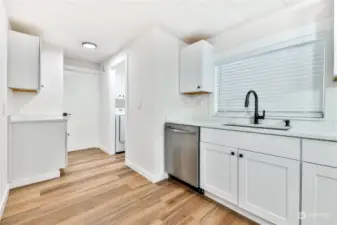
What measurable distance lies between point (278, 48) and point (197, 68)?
0.97m

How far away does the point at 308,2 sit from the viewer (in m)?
1.64

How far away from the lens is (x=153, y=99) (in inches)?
→ 91.2

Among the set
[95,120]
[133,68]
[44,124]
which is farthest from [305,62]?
[95,120]

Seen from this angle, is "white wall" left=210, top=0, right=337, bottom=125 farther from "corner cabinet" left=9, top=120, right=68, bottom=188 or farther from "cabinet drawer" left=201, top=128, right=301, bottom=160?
"corner cabinet" left=9, top=120, right=68, bottom=188

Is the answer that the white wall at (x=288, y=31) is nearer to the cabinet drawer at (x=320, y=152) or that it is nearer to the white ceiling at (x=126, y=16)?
the white ceiling at (x=126, y=16)

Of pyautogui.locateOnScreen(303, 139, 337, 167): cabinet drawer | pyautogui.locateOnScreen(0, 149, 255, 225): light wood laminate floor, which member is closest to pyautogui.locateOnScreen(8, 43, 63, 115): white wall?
pyautogui.locateOnScreen(0, 149, 255, 225): light wood laminate floor

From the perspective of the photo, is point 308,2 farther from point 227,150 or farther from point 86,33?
point 86,33

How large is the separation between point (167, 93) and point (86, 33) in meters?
1.54

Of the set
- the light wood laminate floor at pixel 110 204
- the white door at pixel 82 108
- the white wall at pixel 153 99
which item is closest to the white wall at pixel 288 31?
the white wall at pixel 153 99

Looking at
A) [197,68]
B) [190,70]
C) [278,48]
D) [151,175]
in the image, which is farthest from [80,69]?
[278,48]

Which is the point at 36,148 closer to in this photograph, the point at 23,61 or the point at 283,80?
the point at 23,61

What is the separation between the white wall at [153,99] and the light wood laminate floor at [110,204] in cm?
37

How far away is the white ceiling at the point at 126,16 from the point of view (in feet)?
5.79

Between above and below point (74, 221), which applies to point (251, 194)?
above
